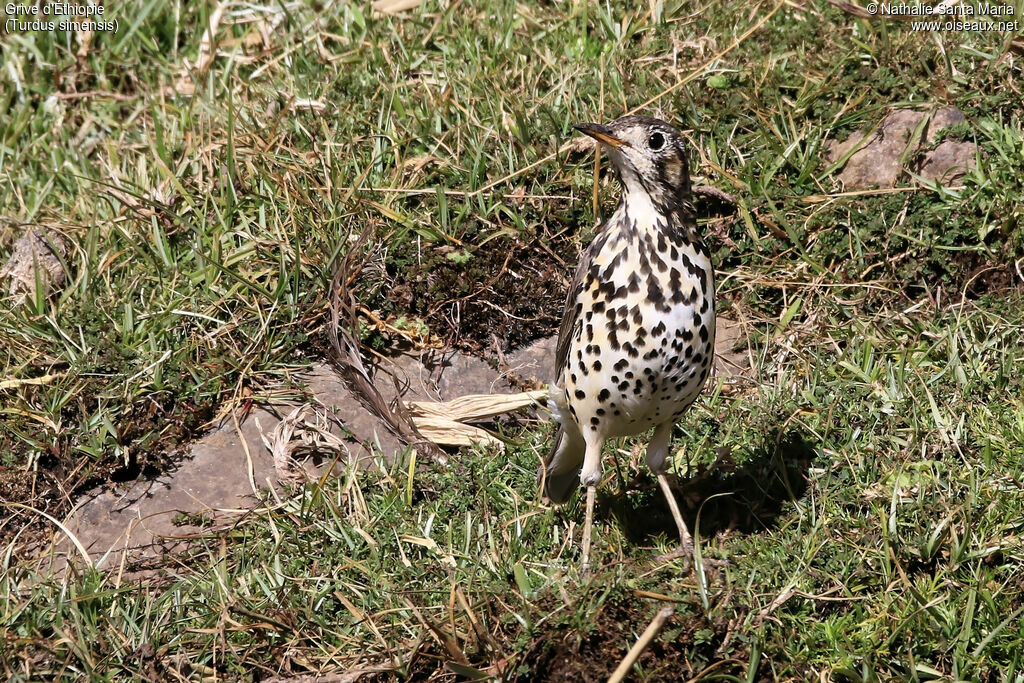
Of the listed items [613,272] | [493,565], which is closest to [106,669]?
[493,565]

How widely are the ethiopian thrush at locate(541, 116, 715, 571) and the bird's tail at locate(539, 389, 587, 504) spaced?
10.4 inches

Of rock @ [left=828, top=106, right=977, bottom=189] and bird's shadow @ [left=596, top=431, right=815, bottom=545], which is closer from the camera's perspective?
bird's shadow @ [left=596, top=431, right=815, bottom=545]

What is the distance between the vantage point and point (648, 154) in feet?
15.9

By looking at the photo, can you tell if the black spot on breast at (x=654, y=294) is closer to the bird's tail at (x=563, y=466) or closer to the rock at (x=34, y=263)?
the bird's tail at (x=563, y=466)

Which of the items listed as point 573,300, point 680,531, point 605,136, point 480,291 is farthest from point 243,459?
point 605,136

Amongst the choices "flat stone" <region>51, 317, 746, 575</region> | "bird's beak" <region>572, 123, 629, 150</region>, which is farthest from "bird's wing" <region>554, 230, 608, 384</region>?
"flat stone" <region>51, 317, 746, 575</region>

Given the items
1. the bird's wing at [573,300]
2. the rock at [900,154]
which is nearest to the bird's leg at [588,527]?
the bird's wing at [573,300]

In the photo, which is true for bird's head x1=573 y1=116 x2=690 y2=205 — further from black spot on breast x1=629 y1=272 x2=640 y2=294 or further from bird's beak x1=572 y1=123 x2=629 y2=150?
black spot on breast x1=629 y1=272 x2=640 y2=294

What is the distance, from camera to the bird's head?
4859 millimetres

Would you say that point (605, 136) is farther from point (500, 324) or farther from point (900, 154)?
point (900, 154)

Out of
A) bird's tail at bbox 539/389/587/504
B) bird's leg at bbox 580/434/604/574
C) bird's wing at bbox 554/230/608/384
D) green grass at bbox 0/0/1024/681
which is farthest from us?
bird's tail at bbox 539/389/587/504

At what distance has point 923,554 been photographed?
4.91 metres

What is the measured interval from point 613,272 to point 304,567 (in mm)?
1885

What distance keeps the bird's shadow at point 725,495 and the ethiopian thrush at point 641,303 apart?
40 centimetres
